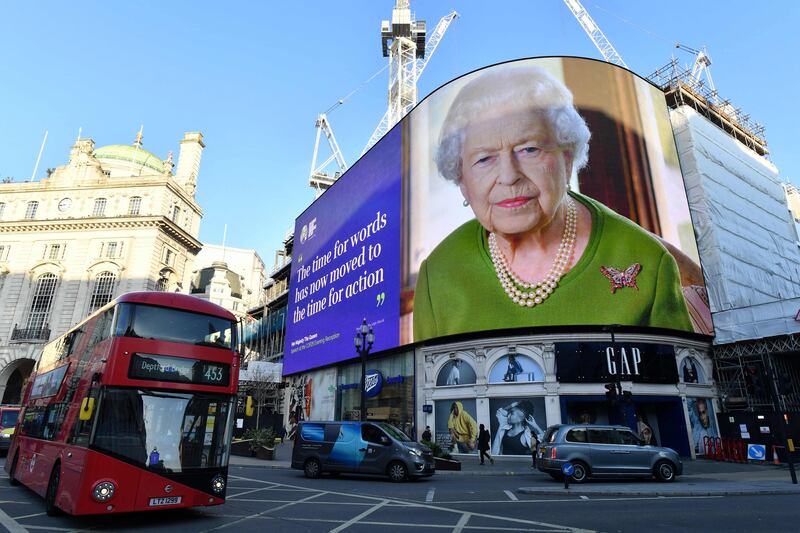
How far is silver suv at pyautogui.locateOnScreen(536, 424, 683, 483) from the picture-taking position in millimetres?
14438

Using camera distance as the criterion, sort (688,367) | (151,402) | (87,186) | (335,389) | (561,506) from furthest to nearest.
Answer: (87,186)
(335,389)
(688,367)
(561,506)
(151,402)

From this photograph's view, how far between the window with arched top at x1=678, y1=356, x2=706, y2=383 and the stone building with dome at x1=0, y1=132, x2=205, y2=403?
4660 cm

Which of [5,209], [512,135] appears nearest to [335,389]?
[512,135]

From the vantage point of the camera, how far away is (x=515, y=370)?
24781 millimetres

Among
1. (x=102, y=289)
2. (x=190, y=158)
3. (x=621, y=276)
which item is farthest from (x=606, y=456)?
(x=190, y=158)

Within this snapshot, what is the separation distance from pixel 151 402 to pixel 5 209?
199ft

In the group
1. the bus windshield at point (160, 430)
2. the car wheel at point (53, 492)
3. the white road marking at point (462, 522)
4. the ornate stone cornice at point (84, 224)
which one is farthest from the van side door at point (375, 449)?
the ornate stone cornice at point (84, 224)

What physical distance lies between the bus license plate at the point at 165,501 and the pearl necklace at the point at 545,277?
1955cm

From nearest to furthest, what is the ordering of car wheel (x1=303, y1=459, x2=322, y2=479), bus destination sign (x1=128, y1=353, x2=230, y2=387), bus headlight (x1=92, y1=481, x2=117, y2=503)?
bus headlight (x1=92, y1=481, x2=117, y2=503) < bus destination sign (x1=128, y1=353, x2=230, y2=387) < car wheel (x1=303, y1=459, x2=322, y2=479)

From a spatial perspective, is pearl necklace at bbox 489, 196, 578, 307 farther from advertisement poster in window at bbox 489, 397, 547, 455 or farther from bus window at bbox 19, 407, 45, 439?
bus window at bbox 19, 407, 45, 439

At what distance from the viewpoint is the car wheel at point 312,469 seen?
16375mm

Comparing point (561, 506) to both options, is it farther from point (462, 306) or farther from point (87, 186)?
point (87, 186)

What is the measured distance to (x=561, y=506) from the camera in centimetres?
1020

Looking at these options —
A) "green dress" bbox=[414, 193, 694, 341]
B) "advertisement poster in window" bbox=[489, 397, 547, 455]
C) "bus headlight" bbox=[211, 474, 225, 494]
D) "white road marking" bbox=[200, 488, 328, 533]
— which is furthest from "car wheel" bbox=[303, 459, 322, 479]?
"green dress" bbox=[414, 193, 694, 341]
